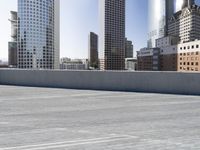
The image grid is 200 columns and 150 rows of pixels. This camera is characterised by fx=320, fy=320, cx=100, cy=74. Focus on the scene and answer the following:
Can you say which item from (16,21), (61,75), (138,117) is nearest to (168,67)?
(16,21)

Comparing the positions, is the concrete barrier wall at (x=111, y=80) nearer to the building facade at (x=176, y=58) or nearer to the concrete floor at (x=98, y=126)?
the concrete floor at (x=98, y=126)

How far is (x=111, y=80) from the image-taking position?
1606cm

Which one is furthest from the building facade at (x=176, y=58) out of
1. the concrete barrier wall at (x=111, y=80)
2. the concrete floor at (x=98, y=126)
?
the concrete floor at (x=98, y=126)

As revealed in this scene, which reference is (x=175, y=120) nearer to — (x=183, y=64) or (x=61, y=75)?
(x=61, y=75)

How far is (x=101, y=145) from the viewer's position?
17.7 ft

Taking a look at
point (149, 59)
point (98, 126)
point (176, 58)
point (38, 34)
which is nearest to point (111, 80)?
point (98, 126)

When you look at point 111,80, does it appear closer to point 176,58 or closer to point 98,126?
point 98,126

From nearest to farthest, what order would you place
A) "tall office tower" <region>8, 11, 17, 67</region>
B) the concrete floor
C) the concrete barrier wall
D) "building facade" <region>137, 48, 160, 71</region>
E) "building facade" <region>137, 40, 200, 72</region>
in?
the concrete floor, the concrete barrier wall, "building facade" <region>137, 40, 200, 72</region>, "tall office tower" <region>8, 11, 17, 67</region>, "building facade" <region>137, 48, 160, 71</region>

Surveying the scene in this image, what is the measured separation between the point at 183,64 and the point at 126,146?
390 ft

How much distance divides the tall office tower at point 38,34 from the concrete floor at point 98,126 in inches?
4401

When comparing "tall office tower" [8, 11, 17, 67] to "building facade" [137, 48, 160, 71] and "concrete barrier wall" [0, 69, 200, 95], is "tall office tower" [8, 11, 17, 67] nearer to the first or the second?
"building facade" [137, 48, 160, 71]

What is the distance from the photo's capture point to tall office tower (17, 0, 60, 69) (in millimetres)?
122375

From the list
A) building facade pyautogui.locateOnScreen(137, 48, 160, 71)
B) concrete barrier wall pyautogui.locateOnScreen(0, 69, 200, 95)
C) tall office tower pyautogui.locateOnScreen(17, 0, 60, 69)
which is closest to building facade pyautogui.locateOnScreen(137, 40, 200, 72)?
building facade pyautogui.locateOnScreen(137, 48, 160, 71)

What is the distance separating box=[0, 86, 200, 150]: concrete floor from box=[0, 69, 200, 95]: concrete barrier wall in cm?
404
